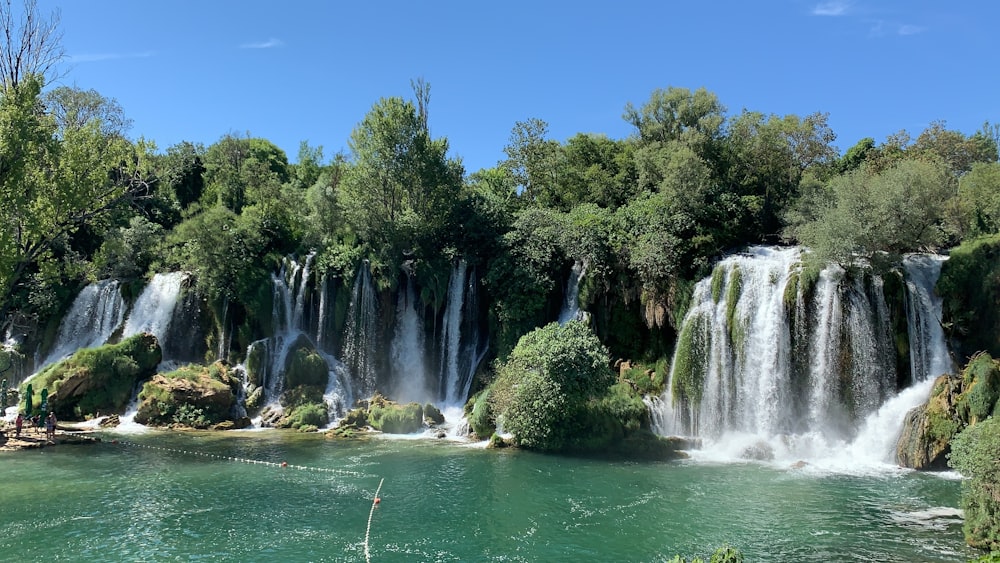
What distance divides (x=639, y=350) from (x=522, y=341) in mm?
6703

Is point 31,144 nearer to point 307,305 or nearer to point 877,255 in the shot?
point 307,305

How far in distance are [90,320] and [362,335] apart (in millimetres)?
16224

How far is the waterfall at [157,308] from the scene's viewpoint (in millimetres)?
36875

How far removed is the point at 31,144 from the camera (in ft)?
77.2

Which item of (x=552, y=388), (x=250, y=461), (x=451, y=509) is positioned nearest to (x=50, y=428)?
(x=250, y=461)

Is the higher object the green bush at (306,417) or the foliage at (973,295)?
the foliage at (973,295)

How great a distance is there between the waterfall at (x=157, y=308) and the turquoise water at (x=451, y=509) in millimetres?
12599

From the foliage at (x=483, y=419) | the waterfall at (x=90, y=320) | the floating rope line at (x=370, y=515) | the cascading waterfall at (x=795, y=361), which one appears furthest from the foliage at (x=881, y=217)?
the waterfall at (x=90, y=320)

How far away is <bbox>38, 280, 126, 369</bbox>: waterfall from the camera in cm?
3744

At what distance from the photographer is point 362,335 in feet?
117

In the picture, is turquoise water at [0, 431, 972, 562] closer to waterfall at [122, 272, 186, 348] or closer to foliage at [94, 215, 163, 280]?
waterfall at [122, 272, 186, 348]

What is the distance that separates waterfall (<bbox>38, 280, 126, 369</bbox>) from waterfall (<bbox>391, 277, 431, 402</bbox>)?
1585 cm

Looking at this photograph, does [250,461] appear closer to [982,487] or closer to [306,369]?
[306,369]

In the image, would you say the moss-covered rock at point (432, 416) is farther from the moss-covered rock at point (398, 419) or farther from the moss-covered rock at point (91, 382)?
the moss-covered rock at point (91, 382)
